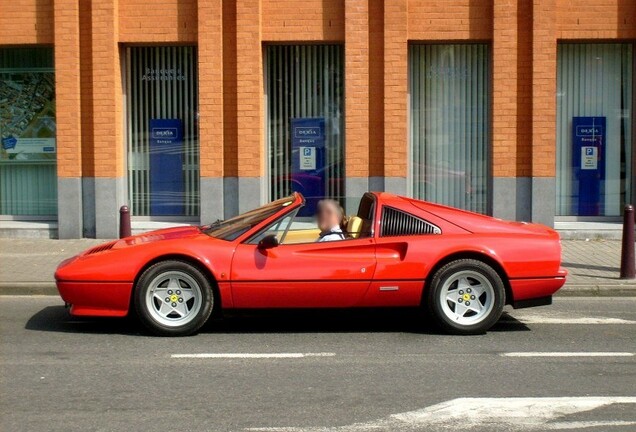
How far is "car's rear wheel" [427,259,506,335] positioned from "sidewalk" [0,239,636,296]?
2846 mm

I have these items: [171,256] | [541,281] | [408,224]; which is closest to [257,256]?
[171,256]

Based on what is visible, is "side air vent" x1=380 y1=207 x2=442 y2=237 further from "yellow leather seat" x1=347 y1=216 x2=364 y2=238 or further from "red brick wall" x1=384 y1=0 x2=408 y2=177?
"red brick wall" x1=384 y1=0 x2=408 y2=177

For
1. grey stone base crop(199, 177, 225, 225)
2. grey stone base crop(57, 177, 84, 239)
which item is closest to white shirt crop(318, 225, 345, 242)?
grey stone base crop(199, 177, 225, 225)

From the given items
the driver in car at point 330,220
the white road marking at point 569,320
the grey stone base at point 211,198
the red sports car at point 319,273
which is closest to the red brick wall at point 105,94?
the grey stone base at point 211,198

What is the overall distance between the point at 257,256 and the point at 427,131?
789 cm

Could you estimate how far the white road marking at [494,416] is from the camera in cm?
624

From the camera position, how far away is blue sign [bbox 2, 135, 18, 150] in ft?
55.1

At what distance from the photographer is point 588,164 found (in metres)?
16.2

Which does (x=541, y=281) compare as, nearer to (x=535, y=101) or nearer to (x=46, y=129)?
(x=535, y=101)

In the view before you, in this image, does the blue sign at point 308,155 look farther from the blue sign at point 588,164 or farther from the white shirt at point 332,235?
the white shirt at point 332,235

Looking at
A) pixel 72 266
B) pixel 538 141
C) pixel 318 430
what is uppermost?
pixel 538 141

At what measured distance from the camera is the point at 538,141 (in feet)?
51.2

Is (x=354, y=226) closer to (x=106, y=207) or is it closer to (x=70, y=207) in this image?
(x=106, y=207)

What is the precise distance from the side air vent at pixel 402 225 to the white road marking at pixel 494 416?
2620mm
